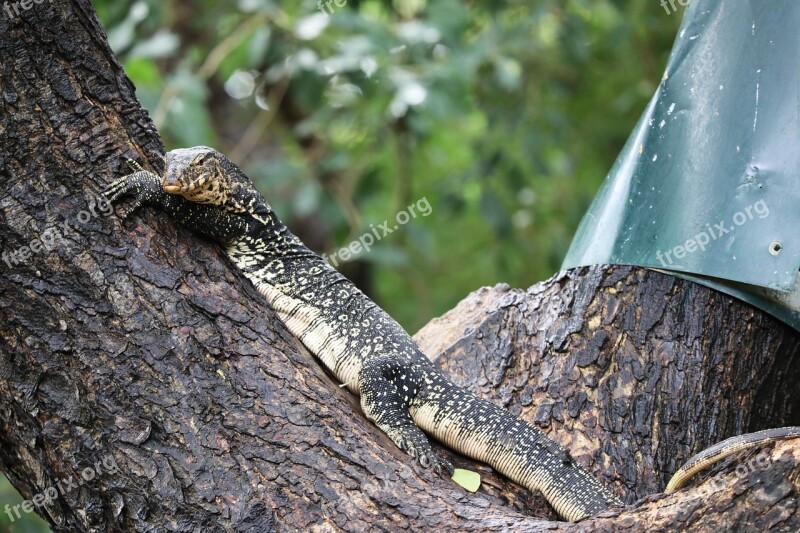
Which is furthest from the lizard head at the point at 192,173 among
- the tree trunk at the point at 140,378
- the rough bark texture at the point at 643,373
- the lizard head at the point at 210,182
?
the rough bark texture at the point at 643,373

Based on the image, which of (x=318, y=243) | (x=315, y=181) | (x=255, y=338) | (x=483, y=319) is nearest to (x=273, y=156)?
(x=318, y=243)

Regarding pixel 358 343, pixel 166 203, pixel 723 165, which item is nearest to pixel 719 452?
pixel 723 165

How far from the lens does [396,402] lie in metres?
4.43

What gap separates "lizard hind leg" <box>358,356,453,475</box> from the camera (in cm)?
418

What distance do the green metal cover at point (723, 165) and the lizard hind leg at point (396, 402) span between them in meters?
1.20

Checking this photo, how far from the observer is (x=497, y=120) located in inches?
366

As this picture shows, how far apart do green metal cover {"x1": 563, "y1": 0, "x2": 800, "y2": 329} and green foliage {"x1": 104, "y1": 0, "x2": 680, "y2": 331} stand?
257cm

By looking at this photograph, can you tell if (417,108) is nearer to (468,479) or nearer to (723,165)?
(723,165)

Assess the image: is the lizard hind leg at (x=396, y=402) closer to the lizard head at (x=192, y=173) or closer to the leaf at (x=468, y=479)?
the leaf at (x=468, y=479)

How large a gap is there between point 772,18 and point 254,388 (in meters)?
3.11

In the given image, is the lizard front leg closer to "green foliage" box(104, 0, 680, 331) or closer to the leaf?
the leaf

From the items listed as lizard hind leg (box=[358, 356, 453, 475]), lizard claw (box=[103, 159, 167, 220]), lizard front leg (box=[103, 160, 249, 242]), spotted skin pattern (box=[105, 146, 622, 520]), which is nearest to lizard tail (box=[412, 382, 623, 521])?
spotted skin pattern (box=[105, 146, 622, 520])

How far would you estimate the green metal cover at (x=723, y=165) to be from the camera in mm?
4195

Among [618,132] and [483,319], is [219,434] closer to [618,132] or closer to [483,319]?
[483,319]
